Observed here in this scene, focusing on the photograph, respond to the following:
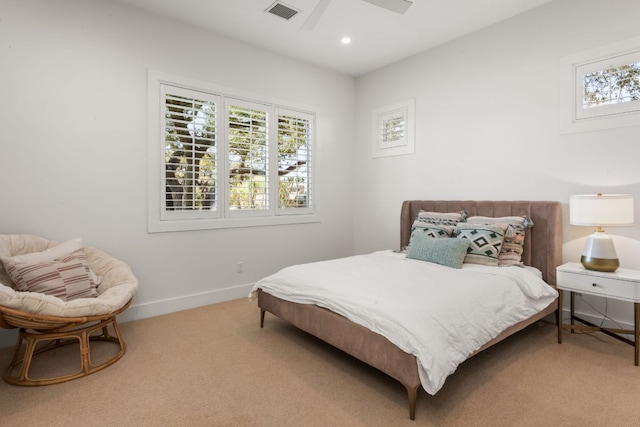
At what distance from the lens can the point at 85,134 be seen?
118 inches

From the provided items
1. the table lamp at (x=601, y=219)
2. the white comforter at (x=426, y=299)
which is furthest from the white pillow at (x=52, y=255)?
the table lamp at (x=601, y=219)

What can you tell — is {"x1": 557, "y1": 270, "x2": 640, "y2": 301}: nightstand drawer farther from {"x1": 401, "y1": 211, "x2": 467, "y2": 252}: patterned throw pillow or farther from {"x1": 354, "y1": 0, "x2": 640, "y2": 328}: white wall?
{"x1": 401, "y1": 211, "x2": 467, "y2": 252}: patterned throw pillow

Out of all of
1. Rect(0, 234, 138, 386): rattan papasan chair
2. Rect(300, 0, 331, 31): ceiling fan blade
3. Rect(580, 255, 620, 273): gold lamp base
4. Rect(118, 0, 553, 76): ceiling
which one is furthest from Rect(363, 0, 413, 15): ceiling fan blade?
Rect(0, 234, 138, 386): rattan papasan chair

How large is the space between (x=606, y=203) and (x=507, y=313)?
1127 mm

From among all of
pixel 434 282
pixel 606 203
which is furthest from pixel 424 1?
pixel 434 282

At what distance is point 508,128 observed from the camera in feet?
11.5

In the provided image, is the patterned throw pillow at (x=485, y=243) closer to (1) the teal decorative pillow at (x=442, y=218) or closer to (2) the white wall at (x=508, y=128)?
(1) the teal decorative pillow at (x=442, y=218)

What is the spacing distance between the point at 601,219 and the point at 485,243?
2.69 feet

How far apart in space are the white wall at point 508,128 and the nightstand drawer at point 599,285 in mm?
512

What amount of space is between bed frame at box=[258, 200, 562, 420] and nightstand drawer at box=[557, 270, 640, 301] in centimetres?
27

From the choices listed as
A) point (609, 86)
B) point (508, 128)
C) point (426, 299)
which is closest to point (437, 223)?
point (508, 128)

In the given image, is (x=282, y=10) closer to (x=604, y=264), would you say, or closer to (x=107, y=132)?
(x=107, y=132)

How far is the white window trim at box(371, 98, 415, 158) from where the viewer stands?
438cm

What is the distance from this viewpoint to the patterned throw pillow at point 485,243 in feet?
9.75
